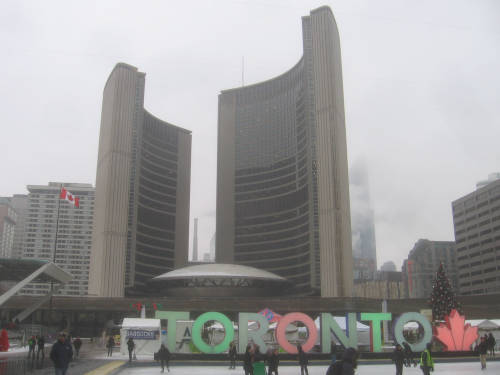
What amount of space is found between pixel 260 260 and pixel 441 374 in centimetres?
12403

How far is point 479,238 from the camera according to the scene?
151m

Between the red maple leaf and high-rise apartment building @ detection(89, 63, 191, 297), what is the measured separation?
94.3 metres

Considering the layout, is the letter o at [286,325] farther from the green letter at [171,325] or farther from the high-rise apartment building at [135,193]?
the high-rise apartment building at [135,193]

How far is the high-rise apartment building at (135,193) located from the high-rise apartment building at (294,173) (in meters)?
17.5

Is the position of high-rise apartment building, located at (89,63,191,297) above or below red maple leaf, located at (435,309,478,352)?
above

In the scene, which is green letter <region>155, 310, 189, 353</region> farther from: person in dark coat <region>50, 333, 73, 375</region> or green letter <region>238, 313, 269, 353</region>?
person in dark coat <region>50, 333, 73, 375</region>

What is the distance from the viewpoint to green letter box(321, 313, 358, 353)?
3820 cm

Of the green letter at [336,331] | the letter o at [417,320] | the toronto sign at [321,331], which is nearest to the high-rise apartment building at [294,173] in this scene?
the toronto sign at [321,331]

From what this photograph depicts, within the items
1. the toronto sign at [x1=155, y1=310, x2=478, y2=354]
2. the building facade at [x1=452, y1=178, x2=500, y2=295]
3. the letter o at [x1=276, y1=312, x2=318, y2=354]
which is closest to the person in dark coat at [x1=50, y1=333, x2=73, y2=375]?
the toronto sign at [x1=155, y1=310, x2=478, y2=354]

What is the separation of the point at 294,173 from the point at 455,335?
326 feet

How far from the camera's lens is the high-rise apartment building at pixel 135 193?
12751 centimetres

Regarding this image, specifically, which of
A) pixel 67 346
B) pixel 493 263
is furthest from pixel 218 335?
pixel 493 263

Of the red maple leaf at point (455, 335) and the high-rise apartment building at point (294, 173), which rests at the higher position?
the high-rise apartment building at point (294, 173)

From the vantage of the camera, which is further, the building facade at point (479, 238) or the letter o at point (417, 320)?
the building facade at point (479, 238)
